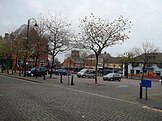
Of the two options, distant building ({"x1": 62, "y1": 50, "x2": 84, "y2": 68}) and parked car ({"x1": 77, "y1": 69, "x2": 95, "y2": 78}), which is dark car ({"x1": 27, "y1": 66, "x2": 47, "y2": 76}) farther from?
parked car ({"x1": 77, "y1": 69, "x2": 95, "y2": 78})

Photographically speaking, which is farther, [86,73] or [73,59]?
[73,59]

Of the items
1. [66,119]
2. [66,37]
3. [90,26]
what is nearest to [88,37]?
[90,26]

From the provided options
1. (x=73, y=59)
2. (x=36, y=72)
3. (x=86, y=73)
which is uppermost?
(x=73, y=59)

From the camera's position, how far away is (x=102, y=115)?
10.6m

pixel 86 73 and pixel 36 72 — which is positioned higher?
pixel 36 72

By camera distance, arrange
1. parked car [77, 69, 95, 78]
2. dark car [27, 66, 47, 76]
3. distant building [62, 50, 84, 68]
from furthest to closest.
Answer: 1. parked car [77, 69, 95, 78]
2. distant building [62, 50, 84, 68]
3. dark car [27, 66, 47, 76]

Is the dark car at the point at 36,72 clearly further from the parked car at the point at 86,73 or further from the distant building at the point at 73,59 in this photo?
the parked car at the point at 86,73

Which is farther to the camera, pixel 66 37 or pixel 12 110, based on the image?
pixel 66 37

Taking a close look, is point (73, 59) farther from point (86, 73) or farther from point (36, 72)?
point (36, 72)

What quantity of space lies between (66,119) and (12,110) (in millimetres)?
2490

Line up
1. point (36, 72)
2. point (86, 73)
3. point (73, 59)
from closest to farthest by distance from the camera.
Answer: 1. point (36, 72)
2. point (86, 73)
3. point (73, 59)

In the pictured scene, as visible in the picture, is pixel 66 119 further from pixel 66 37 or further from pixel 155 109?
pixel 66 37

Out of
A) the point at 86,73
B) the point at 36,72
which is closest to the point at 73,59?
the point at 86,73

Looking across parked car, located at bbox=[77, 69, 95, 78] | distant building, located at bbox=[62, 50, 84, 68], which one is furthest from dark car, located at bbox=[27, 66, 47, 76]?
parked car, located at bbox=[77, 69, 95, 78]
